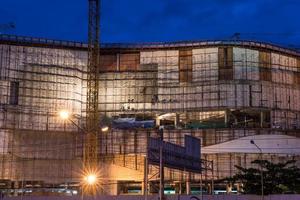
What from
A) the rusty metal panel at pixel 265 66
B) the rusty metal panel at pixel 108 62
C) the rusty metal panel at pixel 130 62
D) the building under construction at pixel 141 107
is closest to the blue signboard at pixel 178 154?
the building under construction at pixel 141 107

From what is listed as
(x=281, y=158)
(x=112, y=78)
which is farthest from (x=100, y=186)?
(x=281, y=158)

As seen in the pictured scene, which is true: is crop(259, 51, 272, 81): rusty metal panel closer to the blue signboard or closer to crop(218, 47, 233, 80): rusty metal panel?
crop(218, 47, 233, 80): rusty metal panel

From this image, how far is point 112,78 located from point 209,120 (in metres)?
14.9

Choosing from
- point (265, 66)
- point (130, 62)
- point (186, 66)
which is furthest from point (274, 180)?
point (130, 62)

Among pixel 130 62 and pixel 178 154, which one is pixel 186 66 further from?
pixel 178 154

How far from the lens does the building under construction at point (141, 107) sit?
68812mm

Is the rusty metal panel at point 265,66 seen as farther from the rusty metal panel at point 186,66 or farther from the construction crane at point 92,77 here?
the construction crane at point 92,77

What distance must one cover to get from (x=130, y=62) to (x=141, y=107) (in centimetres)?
699

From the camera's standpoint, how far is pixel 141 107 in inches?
2982

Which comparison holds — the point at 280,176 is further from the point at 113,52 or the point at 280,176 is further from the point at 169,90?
the point at 113,52

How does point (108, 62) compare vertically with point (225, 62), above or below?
above

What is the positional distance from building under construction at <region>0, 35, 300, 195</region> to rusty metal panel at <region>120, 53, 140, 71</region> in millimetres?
144

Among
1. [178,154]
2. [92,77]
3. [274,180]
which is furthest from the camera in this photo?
[92,77]

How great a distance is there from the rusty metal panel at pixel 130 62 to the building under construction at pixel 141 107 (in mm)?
144
